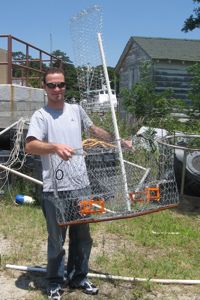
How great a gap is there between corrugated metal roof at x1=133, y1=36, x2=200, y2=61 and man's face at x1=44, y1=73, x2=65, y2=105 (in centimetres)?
1838

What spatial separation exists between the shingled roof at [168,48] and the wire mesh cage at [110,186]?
17.5 metres

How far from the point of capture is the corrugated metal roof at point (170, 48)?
2256cm

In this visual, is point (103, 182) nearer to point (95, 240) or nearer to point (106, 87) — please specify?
point (95, 240)

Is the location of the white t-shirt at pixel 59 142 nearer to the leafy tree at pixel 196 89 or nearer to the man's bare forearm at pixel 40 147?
the man's bare forearm at pixel 40 147

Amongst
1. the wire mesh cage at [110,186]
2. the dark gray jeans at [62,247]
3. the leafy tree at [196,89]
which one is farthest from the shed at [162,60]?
the dark gray jeans at [62,247]

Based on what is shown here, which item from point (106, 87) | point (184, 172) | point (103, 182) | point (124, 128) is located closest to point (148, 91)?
point (124, 128)

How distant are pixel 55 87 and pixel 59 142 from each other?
43cm

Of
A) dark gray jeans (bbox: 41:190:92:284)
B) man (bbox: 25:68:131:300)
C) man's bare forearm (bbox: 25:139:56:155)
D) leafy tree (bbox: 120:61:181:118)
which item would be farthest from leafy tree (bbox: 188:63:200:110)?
man's bare forearm (bbox: 25:139:56:155)

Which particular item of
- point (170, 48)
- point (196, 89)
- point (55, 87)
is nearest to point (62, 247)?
point (55, 87)

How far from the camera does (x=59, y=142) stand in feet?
12.7

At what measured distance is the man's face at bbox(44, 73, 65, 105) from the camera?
12.7ft

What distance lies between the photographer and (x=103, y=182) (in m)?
4.43

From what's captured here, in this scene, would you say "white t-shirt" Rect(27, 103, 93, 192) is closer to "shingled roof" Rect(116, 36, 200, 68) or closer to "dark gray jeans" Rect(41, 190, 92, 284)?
"dark gray jeans" Rect(41, 190, 92, 284)

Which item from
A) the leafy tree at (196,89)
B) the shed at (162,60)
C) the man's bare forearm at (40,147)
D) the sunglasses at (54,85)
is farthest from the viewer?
the shed at (162,60)
